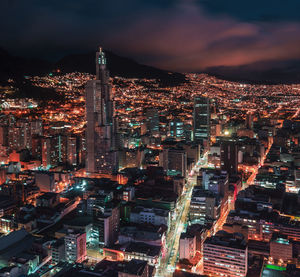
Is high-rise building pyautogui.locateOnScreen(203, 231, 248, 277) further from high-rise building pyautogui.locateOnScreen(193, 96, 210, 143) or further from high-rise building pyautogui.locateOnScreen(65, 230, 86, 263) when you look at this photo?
high-rise building pyautogui.locateOnScreen(193, 96, 210, 143)

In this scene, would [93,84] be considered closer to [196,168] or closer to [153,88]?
[196,168]

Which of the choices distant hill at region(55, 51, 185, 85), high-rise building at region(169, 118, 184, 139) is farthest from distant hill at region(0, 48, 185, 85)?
high-rise building at region(169, 118, 184, 139)

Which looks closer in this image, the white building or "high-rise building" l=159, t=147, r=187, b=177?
the white building

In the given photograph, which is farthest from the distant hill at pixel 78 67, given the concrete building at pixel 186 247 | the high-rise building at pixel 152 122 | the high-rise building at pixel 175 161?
the concrete building at pixel 186 247

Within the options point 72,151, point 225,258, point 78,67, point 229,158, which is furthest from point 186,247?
point 78,67

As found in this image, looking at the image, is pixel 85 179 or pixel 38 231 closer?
pixel 38 231

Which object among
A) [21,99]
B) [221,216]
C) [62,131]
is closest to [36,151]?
[62,131]

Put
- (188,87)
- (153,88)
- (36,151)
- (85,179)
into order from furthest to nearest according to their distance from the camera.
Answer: (188,87) → (153,88) → (36,151) → (85,179)

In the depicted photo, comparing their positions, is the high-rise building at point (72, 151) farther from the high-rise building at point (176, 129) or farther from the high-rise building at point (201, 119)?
the high-rise building at point (176, 129)
